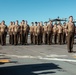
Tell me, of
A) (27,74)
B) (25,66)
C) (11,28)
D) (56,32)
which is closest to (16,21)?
(11,28)

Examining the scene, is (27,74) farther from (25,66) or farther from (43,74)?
(25,66)

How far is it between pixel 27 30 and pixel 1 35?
2660 millimetres

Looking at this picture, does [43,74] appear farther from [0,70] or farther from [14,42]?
[14,42]

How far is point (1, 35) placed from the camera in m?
27.6

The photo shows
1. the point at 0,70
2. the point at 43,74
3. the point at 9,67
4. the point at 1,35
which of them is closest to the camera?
the point at 43,74

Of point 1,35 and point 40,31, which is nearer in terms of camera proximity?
point 1,35

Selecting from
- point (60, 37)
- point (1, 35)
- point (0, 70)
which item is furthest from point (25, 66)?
point (60, 37)

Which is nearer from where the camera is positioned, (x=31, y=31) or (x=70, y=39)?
(x=70, y=39)

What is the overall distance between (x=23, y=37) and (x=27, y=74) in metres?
19.3

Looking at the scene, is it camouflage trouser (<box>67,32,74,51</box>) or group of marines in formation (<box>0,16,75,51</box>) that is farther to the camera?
group of marines in formation (<box>0,16,75,51</box>)

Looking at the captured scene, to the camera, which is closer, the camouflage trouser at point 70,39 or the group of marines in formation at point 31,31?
the camouflage trouser at point 70,39

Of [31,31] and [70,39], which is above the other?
[31,31]

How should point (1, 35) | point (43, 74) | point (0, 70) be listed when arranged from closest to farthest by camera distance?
point (43, 74) < point (0, 70) < point (1, 35)

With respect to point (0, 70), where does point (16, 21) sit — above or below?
above
